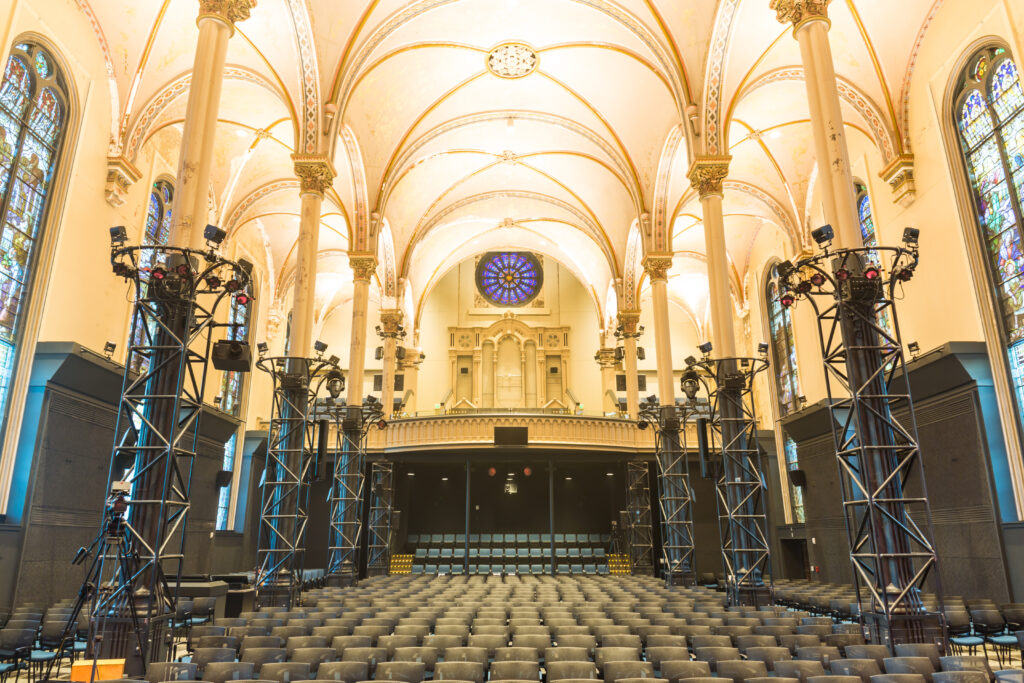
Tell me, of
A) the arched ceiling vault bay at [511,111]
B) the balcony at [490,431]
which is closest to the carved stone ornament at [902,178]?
the arched ceiling vault bay at [511,111]

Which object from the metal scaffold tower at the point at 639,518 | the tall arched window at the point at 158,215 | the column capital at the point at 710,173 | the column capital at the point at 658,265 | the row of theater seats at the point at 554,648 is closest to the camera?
the row of theater seats at the point at 554,648

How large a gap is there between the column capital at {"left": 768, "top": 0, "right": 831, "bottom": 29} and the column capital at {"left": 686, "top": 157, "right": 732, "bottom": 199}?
4407 mm

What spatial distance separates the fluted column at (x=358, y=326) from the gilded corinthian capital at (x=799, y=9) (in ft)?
42.7

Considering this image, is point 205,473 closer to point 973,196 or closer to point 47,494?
point 47,494

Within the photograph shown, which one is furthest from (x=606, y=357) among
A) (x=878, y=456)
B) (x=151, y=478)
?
(x=151, y=478)

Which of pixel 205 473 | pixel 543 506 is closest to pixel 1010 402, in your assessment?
pixel 543 506

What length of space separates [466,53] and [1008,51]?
Result: 1247cm

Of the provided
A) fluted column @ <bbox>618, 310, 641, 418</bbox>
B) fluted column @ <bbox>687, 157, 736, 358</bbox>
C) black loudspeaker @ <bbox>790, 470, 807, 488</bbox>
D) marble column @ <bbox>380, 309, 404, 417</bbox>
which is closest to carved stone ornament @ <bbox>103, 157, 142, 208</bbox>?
marble column @ <bbox>380, 309, 404, 417</bbox>

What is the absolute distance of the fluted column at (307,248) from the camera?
554 inches

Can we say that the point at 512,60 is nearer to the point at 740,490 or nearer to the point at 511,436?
the point at 511,436

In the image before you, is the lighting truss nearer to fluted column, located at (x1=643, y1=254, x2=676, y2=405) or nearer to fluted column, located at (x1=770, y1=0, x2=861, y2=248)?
fluted column, located at (x1=770, y1=0, x2=861, y2=248)

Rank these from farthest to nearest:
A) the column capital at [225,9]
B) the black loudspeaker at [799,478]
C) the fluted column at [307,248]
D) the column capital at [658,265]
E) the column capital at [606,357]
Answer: the column capital at [606,357] → the black loudspeaker at [799,478] → the column capital at [658,265] → the fluted column at [307,248] → the column capital at [225,9]

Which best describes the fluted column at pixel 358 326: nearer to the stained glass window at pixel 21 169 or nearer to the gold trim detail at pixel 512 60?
the gold trim detail at pixel 512 60

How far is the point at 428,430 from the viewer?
72.9ft
